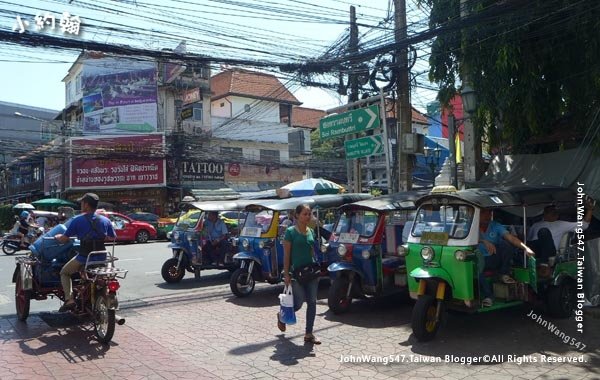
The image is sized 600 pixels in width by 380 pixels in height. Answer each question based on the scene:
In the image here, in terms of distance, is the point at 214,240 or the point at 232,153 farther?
the point at 232,153

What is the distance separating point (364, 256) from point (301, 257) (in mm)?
2125

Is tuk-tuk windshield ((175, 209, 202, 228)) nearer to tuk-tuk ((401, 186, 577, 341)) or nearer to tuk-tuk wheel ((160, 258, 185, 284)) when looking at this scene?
tuk-tuk wheel ((160, 258, 185, 284))

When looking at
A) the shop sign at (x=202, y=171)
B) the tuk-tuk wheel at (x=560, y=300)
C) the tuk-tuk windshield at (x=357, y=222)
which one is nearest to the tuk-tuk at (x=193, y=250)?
the tuk-tuk windshield at (x=357, y=222)

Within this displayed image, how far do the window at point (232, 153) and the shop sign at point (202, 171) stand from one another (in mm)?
914

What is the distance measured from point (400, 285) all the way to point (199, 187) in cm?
2304

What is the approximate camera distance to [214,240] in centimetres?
1102

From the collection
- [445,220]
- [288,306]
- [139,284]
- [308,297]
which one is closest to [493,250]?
[445,220]

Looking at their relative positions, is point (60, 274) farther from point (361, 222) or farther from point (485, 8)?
point (485, 8)

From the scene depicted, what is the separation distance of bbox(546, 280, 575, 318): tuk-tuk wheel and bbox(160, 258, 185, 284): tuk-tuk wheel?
7319mm

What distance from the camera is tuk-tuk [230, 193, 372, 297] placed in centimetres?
910

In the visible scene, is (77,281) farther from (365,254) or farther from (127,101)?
(127,101)

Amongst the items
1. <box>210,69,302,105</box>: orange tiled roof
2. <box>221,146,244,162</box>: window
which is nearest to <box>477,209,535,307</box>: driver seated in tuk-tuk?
<box>221,146,244,162</box>: window

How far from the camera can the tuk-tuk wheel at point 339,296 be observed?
745 centimetres

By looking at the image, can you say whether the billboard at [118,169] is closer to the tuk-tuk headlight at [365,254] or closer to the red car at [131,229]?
the red car at [131,229]
